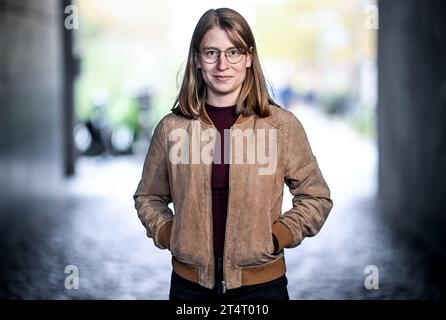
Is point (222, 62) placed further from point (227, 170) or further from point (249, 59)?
point (227, 170)

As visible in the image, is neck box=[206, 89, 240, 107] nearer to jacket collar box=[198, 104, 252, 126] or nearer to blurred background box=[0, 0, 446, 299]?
jacket collar box=[198, 104, 252, 126]

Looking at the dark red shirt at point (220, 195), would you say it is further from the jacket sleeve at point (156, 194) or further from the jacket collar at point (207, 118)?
the jacket sleeve at point (156, 194)

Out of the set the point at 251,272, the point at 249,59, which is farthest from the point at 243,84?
the point at 251,272

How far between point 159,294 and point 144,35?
21.9 m

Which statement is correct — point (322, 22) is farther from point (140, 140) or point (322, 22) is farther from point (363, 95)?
point (140, 140)

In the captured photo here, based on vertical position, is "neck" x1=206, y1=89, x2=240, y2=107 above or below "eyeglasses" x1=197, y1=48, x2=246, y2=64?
below

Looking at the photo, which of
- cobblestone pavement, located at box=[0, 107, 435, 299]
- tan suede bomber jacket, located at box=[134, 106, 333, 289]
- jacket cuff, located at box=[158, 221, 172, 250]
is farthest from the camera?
cobblestone pavement, located at box=[0, 107, 435, 299]

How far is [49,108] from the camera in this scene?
1182 centimetres

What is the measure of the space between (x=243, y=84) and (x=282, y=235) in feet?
1.44

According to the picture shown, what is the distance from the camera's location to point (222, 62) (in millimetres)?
2762

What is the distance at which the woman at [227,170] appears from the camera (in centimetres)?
273

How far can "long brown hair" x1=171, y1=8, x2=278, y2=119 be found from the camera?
2.76 meters

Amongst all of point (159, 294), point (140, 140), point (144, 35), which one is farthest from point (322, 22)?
point (159, 294)

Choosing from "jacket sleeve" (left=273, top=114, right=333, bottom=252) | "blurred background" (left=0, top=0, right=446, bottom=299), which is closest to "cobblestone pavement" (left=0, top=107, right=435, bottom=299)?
"blurred background" (left=0, top=0, right=446, bottom=299)
